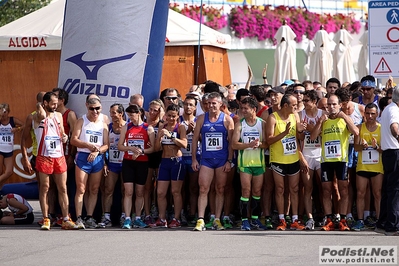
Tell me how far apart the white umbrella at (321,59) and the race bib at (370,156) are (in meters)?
9.39

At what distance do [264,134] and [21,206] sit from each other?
3895 mm

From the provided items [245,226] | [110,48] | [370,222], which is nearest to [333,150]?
[370,222]

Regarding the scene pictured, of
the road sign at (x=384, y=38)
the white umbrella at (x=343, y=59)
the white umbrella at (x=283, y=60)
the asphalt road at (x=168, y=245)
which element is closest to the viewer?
the asphalt road at (x=168, y=245)

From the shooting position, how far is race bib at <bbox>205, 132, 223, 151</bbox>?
1276cm

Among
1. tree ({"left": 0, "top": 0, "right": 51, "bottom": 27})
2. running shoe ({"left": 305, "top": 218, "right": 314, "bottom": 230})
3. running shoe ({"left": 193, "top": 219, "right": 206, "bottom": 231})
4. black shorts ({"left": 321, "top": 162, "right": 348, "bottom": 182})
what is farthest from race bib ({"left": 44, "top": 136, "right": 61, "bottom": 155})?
tree ({"left": 0, "top": 0, "right": 51, "bottom": 27})

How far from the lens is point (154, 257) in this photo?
9844 mm

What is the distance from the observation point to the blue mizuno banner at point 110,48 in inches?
546

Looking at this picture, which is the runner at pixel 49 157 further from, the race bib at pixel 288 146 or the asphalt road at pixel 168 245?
the race bib at pixel 288 146

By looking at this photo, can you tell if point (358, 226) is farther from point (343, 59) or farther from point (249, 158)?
point (343, 59)

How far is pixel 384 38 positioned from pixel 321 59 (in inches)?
234

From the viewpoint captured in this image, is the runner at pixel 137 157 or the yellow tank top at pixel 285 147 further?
the runner at pixel 137 157

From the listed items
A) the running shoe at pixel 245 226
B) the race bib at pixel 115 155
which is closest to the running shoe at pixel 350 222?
the running shoe at pixel 245 226

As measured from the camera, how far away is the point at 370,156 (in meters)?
12.4

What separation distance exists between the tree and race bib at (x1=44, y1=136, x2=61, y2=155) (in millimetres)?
14722
